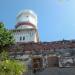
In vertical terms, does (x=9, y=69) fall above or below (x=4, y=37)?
below

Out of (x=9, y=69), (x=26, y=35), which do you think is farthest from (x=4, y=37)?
(x=26, y=35)

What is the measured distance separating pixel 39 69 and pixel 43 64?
0.71m

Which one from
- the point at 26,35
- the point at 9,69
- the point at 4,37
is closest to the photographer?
the point at 9,69

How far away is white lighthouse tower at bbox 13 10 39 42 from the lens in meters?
42.5

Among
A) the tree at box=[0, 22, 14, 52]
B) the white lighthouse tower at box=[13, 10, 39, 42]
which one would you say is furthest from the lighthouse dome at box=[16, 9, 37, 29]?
the tree at box=[0, 22, 14, 52]

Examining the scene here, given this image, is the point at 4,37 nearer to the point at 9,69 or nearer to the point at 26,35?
the point at 9,69

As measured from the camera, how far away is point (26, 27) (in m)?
43.4

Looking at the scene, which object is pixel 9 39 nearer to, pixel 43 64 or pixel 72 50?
pixel 43 64

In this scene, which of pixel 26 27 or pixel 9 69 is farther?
pixel 26 27

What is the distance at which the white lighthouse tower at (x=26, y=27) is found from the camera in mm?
42469

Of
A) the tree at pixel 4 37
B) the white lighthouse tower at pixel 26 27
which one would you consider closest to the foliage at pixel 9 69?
the tree at pixel 4 37

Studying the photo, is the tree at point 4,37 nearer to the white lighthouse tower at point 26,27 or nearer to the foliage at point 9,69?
the foliage at point 9,69

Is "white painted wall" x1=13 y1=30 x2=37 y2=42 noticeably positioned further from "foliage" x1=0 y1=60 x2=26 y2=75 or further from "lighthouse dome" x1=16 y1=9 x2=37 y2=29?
"foliage" x1=0 y1=60 x2=26 y2=75

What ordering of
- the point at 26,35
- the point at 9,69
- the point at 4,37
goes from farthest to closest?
the point at 26,35
the point at 4,37
the point at 9,69
